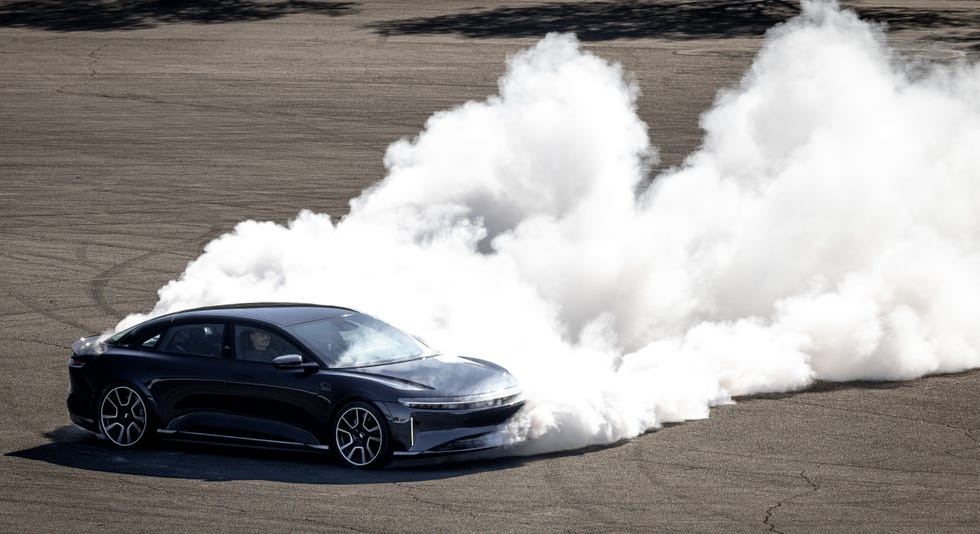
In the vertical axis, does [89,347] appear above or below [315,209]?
above

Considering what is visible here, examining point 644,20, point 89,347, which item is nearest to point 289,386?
point 89,347

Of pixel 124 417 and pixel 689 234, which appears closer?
pixel 124 417

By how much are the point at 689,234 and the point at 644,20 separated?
26583 mm

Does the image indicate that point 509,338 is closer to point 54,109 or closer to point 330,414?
point 330,414

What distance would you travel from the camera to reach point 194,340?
1367cm

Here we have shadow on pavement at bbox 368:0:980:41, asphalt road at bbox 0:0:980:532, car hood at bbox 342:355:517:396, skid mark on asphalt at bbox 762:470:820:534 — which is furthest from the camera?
shadow on pavement at bbox 368:0:980:41

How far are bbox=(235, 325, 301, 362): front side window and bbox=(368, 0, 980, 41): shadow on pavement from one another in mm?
29454

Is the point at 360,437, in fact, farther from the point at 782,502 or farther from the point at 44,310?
the point at 44,310

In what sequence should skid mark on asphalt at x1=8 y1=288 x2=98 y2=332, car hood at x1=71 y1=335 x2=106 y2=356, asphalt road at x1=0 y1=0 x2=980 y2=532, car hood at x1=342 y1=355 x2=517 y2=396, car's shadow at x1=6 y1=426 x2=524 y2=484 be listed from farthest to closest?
skid mark on asphalt at x1=8 y1=288 x2=98 y2=332
car hood at x1=71 y1=335 x2=106 y2=356
car hood at x1=342 y1=355 x2=517 y2=396
car's shadow at x1=6 y1=426 x2=524 y2=484
asphalt road at x1=0 y1=0 x2=980 y2=532

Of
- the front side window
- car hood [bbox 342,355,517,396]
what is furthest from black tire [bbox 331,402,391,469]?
the front side window

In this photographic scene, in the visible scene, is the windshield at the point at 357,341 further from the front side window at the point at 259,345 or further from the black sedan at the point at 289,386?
the front side window at the point at 259,345

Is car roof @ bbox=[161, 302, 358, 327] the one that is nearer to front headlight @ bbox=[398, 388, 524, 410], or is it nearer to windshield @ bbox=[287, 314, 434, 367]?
windshield @ bbox=[287, 314, 434, 367]

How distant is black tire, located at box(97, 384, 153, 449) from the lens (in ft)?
44.9

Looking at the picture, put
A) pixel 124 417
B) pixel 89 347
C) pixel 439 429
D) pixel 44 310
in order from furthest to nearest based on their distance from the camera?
pixel 44 310 → pixel 89 347 → pixel 124 417 → pixel 439 429
